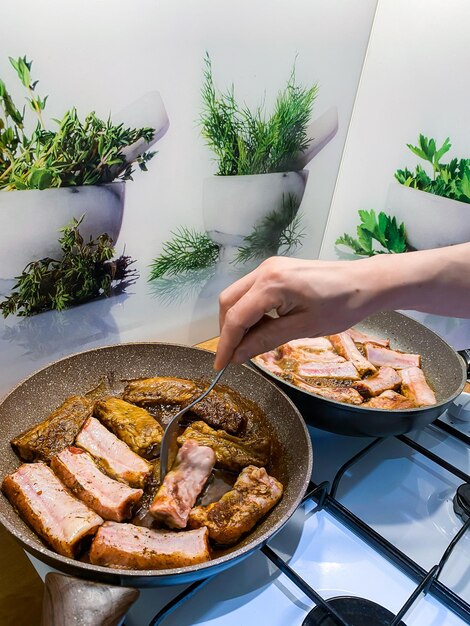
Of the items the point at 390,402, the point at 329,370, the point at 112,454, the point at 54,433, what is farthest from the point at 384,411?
the point at 54,433

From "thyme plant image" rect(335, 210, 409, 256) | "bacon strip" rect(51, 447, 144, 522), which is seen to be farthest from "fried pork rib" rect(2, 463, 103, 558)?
"thyme plant image" rect(335, 210, 409, 256)

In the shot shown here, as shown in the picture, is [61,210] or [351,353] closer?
[61,210]

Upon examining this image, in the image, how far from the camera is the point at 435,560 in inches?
33.1

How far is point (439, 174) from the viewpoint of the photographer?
1376 mm

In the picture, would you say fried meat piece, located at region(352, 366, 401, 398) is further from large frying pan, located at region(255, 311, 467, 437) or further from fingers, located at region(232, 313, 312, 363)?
→ fingers, located at region(232, 313, 312, 363)

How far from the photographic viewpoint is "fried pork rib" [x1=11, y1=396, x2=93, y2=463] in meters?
0.84

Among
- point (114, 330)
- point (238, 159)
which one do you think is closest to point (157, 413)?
point (114, 330)

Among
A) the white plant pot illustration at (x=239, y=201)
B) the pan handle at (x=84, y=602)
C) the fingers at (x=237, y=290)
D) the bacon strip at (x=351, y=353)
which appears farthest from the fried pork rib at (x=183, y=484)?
the white plant pot illustration at (x=239, y=201)

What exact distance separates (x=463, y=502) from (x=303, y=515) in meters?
0.31

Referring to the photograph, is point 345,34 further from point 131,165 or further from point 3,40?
point 3,40

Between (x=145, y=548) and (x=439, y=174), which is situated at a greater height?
(x=439, y=174)

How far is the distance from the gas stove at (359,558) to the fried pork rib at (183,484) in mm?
107

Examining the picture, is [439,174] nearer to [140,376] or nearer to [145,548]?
[140,376]

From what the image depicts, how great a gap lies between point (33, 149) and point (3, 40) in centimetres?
17
